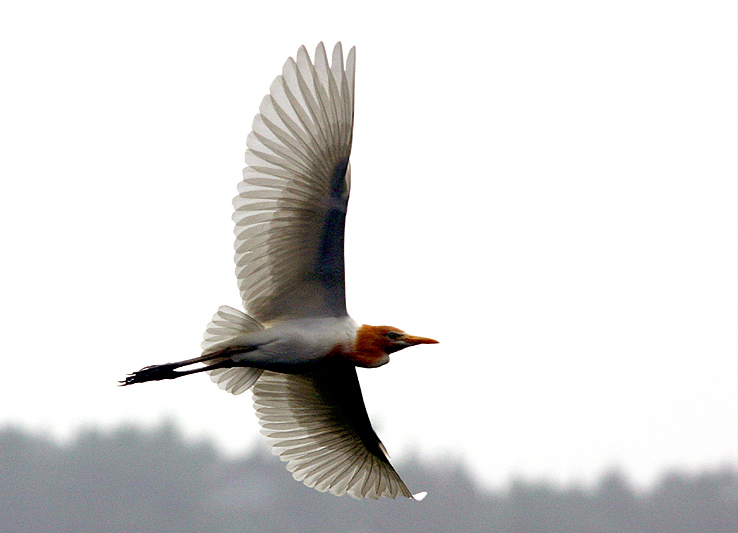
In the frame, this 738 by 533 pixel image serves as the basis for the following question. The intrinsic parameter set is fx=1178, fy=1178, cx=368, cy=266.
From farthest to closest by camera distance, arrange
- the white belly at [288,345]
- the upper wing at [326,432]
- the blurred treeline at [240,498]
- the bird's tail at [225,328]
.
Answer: the blurred treeline at [240,498]
the upper wing at [326,432]
the bird's tail at [225,328]
the white belly at [288,345]

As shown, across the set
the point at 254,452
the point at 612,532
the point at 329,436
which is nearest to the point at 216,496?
the point at 254,452

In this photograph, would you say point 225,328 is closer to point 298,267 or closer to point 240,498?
point 298,267

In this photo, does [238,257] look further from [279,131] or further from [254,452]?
[254,452]

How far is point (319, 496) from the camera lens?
3157 inches

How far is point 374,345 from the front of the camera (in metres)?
9.15

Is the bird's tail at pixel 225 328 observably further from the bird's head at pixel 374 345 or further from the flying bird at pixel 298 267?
the bird's head at pixel 374 345

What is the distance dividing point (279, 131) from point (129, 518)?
79306 mm

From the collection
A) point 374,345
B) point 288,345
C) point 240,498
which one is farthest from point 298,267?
point 240,498

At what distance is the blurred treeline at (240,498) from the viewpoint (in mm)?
76062

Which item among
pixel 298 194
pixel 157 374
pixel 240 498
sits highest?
pixel 298 194

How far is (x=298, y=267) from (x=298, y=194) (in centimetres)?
62

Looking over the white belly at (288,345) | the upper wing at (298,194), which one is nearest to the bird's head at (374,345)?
the white belly at (288,345)

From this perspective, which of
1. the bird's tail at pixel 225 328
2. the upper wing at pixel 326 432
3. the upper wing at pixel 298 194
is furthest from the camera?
the upper wing at pixel 326 432

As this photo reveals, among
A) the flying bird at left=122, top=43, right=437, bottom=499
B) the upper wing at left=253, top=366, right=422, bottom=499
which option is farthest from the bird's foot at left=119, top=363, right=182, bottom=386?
the upper wing at left=253, top=366, right=422, bottom=499
